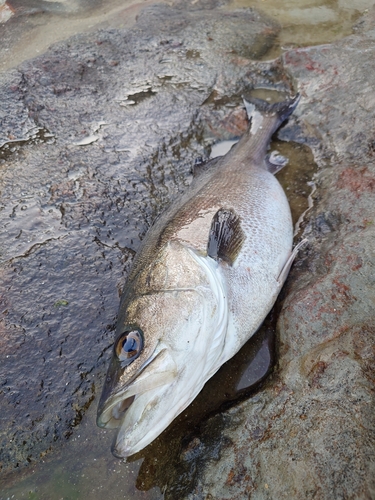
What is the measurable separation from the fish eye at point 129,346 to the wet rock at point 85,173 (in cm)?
73

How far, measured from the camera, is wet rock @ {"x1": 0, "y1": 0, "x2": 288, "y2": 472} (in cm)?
297

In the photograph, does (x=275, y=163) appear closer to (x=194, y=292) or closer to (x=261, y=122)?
(x=261, y=122)

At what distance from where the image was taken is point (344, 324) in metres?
2.63

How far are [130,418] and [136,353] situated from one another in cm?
34

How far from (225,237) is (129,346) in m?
1.11

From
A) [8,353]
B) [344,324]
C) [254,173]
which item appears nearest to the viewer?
[344,324]

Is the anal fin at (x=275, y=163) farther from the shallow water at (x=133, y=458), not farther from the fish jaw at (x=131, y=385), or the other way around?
the fish jaw at (x=131, y=385)

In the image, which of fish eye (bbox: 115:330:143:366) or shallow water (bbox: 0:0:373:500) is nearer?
fish eye (bbox: 115:330:143:366)

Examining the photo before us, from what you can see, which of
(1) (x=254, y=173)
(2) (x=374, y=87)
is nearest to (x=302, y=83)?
(2) (x=374, y=87)

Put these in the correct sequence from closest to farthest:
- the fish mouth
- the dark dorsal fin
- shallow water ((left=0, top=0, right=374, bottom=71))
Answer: the fish mouth < the dark dorsal fin < shallow water ((left=0, top=0, right=374, bottom=71))

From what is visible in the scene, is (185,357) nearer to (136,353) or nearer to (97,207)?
(136,353)

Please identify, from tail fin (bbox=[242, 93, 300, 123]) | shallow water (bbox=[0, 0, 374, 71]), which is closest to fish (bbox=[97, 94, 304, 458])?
tail fin (bbox=[242, 93, 300, 123])

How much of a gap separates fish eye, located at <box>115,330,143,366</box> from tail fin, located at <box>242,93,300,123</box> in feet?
10.3

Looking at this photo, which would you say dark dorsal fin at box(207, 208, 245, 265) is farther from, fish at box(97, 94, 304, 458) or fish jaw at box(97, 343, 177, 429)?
fish jaw at box(97, 343, 177, 429)
